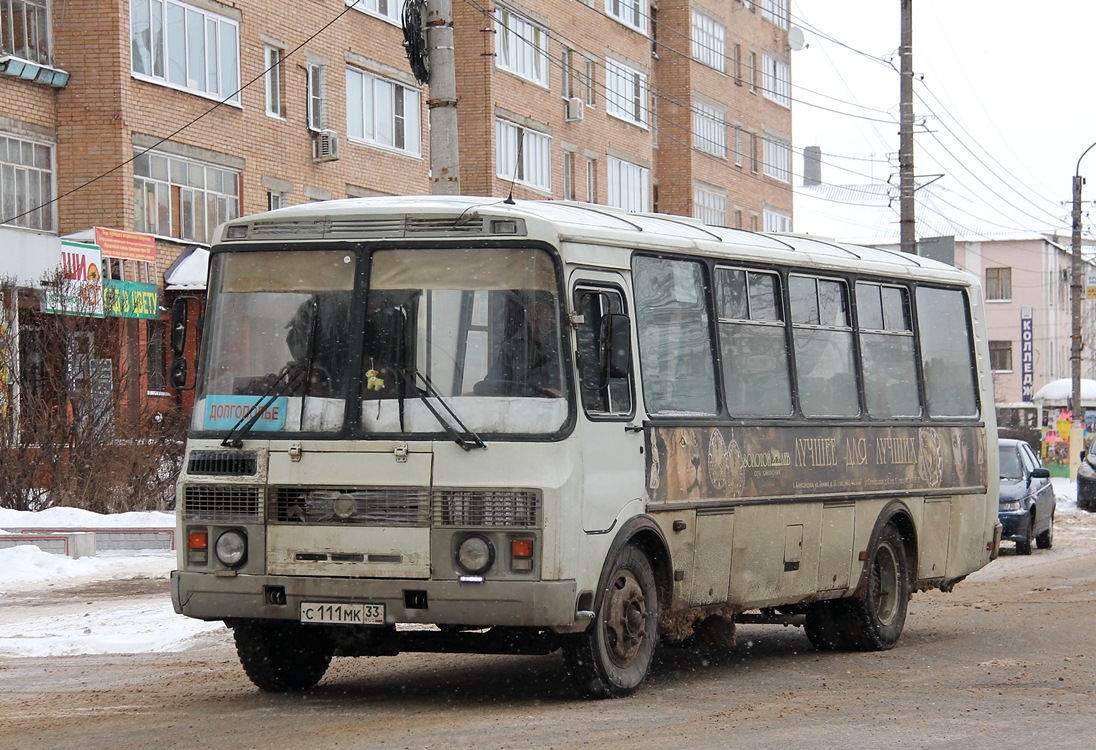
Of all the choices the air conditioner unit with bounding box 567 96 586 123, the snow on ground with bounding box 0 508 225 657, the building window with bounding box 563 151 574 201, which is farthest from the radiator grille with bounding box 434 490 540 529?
the air conditioner unit with bounding box 567 96 586 123

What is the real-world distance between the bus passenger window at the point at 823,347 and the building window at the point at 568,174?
1337 inches

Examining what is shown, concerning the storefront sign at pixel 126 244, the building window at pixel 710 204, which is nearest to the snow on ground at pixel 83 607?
the storefront sign at pixel 126 244

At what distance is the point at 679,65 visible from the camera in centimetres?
5741

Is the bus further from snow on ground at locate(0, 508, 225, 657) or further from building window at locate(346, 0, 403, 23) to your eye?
building window at locate(346, 0, 403, 23)

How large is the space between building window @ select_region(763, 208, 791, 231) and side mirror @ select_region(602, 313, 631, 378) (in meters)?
54.5

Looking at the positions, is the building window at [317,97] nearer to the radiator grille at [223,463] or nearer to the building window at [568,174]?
the building window at [568,174]

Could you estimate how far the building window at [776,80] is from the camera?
64625 mm

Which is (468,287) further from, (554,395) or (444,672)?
(444,672)

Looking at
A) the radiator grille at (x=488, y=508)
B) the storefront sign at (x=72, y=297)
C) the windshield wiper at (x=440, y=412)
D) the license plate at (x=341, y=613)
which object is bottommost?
the license plate at (x=341, y=613)

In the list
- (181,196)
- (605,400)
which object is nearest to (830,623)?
(605,400)

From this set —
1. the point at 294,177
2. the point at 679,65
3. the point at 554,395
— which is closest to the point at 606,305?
the point at 554,395

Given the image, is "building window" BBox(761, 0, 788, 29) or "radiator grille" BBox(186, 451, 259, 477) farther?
"building window" BBox(761, 0, 788, 29)

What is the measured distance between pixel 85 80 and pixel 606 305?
2259 cm

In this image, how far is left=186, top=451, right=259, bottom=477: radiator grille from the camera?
31.8 feet
